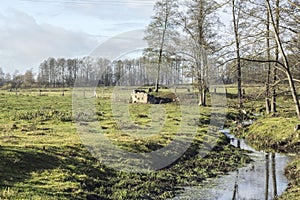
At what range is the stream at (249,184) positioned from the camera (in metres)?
13.3

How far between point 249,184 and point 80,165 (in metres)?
6.59

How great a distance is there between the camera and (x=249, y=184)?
580 inches

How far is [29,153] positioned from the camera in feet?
46.5

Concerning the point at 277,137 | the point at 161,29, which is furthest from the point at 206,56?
the point at 161,29

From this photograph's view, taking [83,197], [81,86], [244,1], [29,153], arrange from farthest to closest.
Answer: [81,86], [29,153], [83,197], [244,1]

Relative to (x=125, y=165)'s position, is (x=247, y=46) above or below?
above

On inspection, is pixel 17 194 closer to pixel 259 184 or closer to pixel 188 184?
pixel 188 184

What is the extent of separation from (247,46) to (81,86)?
20761mm

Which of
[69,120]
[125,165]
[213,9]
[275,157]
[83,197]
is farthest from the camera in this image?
[69,120]

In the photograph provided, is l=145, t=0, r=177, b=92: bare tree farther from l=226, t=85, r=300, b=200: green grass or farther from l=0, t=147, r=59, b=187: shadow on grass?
l=0, t=147, r=59, b=187: shadow on grass

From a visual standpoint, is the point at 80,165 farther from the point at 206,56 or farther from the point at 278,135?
the point at 278,135

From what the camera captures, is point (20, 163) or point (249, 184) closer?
point (20, 163)

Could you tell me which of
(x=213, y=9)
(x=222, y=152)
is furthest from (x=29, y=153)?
(x=222, y=152)

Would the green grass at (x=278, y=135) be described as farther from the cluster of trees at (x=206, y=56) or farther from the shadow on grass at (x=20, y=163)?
the shadow on grass at (x=20, y=163)
